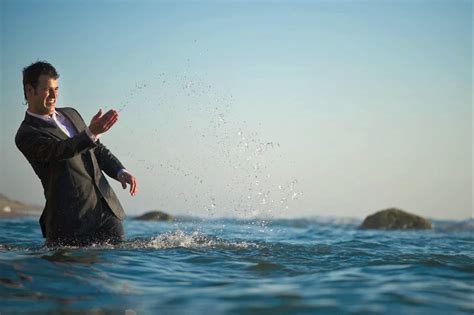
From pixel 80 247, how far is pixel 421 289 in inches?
136

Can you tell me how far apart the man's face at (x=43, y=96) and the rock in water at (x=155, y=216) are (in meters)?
15.7

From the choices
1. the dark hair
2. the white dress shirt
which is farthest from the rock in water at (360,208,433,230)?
the dark hair

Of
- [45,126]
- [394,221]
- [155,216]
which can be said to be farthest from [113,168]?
[155,216]

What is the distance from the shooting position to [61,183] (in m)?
5.56

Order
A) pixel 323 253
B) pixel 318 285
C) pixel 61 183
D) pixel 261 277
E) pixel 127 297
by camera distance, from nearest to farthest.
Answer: pixel 127 297
pixel 318 285
pixel 261 277
pixel 61 183
pixel 323 253

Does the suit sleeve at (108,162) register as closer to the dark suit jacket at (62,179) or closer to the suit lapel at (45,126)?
the dark suit jacket at (62,179)

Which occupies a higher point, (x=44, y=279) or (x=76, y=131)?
(x=76, y=131)

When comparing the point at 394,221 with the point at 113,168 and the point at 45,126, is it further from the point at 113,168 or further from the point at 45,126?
the point at 45,126

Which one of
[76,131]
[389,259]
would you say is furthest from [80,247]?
[389,259]

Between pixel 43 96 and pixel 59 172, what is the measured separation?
81 cm

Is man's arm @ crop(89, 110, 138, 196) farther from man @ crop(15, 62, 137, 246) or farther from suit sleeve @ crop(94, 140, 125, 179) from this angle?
man @ crop(15, 62, 137, 246)

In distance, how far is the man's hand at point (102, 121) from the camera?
16.5 feet

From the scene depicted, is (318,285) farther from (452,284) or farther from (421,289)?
(452,284)

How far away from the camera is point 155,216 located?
21922 mm
